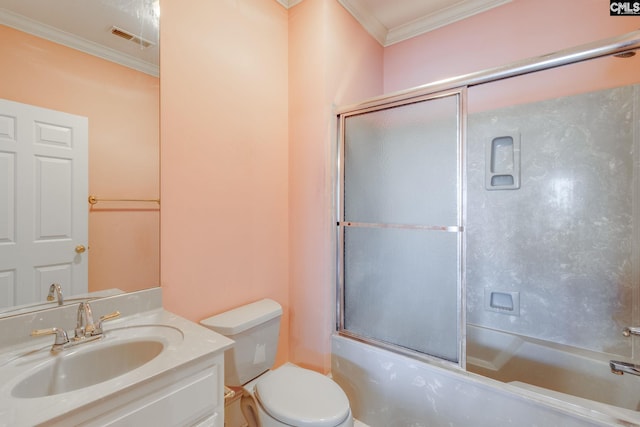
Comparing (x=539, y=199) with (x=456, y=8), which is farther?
(x=456, y=8)

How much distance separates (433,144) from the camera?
1.51 m

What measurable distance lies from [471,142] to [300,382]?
1.98m

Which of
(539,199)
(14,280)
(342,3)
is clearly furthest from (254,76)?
(539,199)

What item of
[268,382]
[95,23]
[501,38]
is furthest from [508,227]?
[95,23]

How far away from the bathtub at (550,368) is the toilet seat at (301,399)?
38.7 inches

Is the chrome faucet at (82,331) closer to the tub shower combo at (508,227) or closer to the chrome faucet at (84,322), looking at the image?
the chrome faucet at (84,322)

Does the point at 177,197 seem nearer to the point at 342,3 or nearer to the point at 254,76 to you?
the point at 254,76

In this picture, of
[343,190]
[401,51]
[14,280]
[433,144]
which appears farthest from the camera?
[401,51]

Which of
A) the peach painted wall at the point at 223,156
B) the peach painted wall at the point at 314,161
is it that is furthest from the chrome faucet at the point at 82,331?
the peach painted wall at the point at 314,161

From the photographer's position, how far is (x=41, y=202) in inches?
41.1

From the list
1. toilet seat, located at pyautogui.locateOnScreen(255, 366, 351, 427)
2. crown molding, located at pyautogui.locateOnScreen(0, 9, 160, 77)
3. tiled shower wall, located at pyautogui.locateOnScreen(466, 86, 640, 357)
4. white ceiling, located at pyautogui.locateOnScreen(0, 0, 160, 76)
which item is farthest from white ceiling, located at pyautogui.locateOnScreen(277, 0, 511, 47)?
toilet seat, located at pyautogui.locateOnScreen(255, 366, 351, 427)

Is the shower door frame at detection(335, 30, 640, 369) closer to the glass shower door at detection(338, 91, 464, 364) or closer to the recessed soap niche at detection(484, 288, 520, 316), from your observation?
the glass shower door at detection(338, 91, 464, 364)

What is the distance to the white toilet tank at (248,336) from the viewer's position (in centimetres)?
141

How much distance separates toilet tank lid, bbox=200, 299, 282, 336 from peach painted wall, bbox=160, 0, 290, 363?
77 mm
